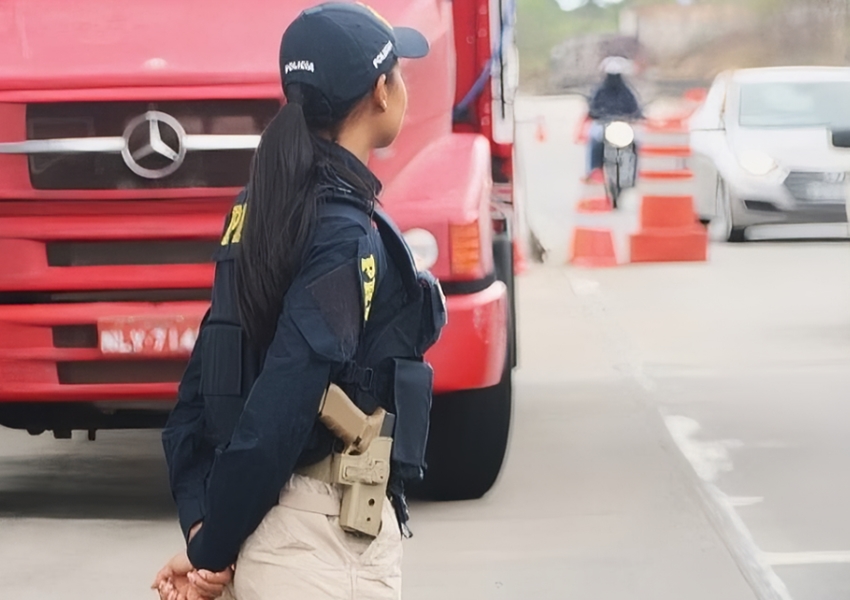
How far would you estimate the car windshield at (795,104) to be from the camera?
56.5 feet

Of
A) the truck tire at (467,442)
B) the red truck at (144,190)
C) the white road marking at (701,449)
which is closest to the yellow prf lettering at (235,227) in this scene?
the red truck at (144,190)

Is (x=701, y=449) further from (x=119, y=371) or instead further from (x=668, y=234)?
(x=668, y=234)

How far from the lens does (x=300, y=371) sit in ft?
9.64

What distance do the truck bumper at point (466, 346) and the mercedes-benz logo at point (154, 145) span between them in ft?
3.32

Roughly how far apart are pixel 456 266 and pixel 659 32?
63.8 m

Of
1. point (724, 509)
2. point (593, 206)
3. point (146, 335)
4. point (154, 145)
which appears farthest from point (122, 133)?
point (593, 206)

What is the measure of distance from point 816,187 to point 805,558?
1081cm

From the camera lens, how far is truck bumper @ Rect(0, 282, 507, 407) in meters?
6.18

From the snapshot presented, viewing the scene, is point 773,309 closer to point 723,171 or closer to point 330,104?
point 723,171

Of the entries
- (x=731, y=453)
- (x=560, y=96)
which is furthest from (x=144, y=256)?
(x=560, y=96)

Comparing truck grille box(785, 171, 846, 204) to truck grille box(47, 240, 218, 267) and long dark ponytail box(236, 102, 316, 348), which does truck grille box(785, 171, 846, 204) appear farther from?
long dark ponytail box(236, 102, 316, 348)

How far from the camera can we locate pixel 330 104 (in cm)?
310

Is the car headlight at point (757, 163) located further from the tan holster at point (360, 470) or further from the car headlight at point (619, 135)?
the tan holster at point (360, 470)

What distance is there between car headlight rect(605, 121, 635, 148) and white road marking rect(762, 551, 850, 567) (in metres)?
14.5
